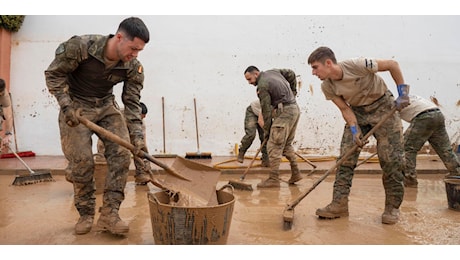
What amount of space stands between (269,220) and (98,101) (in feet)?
5.89

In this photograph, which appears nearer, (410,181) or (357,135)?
(357,135)

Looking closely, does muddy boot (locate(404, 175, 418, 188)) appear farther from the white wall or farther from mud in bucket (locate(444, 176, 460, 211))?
the white wall

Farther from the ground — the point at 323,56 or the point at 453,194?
the point at 323,56

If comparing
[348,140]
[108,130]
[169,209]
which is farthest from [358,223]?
[108,130]

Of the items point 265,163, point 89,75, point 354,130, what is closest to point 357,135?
point 354,130

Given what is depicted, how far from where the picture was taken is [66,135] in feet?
10.8

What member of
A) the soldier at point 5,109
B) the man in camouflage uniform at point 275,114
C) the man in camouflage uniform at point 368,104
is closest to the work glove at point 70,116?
the man in camouflage uniform at point 368,104

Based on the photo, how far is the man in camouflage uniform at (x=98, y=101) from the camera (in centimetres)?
314

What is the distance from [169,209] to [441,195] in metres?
3.75

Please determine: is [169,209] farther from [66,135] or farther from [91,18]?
[91,18]

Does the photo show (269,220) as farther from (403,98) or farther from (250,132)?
(250,132)

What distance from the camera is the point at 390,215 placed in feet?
12.3

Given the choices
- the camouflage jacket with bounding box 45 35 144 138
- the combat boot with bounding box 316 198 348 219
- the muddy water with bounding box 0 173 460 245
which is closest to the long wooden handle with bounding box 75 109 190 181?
the camouflage jacket with bounding box 45 35 144 138

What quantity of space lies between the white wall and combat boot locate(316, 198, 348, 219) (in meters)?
4.97
